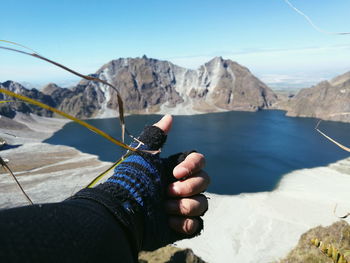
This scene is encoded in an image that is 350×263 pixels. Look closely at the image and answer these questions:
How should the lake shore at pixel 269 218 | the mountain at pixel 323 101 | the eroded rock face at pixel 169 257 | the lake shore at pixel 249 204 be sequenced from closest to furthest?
the eroded rock face at pixel 169 257, the lake shore at pixel 269 218, the lake shore at pixel 249 204, the mountain at pixel 323 101

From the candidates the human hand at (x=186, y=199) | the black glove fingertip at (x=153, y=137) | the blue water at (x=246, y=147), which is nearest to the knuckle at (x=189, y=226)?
the human hand at (x=186, y=199)

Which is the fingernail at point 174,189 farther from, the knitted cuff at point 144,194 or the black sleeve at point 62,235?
the black sleeve at point 62,235

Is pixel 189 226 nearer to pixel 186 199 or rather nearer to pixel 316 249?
pixel 186 199

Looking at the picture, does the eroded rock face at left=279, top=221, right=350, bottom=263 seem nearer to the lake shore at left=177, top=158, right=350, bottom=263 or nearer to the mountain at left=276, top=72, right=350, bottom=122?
the lake shore at left=177, top=158, right=350, bottom=263

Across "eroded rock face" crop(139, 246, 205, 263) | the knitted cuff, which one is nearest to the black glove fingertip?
the knitted cuff

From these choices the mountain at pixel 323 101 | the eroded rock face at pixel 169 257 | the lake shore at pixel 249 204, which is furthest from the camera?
the mountain at pixel 323 101

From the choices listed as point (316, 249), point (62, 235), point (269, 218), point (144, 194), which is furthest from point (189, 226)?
point (269, 218)
